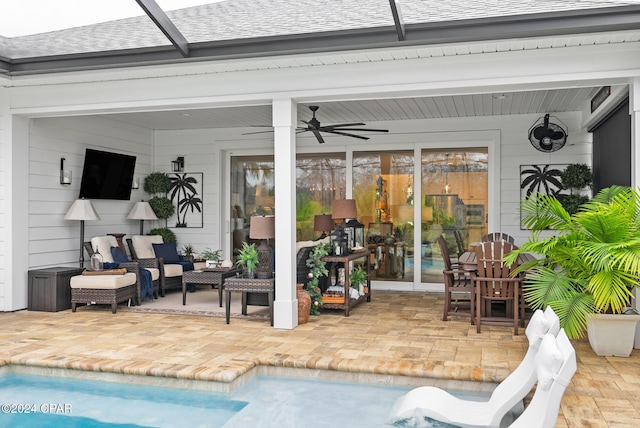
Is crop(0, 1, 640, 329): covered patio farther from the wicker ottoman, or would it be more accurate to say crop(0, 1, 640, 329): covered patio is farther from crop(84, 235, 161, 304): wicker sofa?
the wicker ottoman

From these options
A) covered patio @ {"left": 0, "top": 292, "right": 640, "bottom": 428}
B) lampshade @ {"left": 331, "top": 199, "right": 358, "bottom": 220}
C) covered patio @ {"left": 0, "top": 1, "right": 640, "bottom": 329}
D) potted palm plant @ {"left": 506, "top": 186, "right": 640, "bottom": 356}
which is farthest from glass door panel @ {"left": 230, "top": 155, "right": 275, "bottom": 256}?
potted palm plant @ {"left": 506, "top": 186, "right": 640, "bottom": 356}

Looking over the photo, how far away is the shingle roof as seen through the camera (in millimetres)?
4910

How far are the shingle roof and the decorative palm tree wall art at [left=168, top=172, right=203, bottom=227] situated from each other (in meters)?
4.14

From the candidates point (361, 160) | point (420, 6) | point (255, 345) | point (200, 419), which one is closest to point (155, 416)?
point (200, 419)

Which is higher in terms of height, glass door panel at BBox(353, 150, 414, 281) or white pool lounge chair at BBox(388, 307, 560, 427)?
glass door panel at BBox(353, 150, 414, 281)

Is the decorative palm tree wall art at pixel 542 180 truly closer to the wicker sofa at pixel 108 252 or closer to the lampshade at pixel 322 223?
the lampshade at pixel 322 223

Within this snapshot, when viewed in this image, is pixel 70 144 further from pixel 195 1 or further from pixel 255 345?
pixel 255 345

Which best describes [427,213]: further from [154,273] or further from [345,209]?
[154,273]

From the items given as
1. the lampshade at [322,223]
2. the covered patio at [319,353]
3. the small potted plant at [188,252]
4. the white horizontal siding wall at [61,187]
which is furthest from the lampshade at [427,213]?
the white horizontal siding wall at [61,187]

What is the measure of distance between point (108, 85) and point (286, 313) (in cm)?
329

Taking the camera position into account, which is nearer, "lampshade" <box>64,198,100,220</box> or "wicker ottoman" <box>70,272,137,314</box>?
"wicker ottoman" <box>70,272,137,314</box>

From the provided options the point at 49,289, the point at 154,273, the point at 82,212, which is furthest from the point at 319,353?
the point at 82,212

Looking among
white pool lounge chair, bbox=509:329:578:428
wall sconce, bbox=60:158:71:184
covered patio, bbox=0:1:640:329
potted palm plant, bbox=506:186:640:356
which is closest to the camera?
white pool lounge chair, bbox=509:329:578:428

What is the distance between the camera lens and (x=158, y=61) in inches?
235
